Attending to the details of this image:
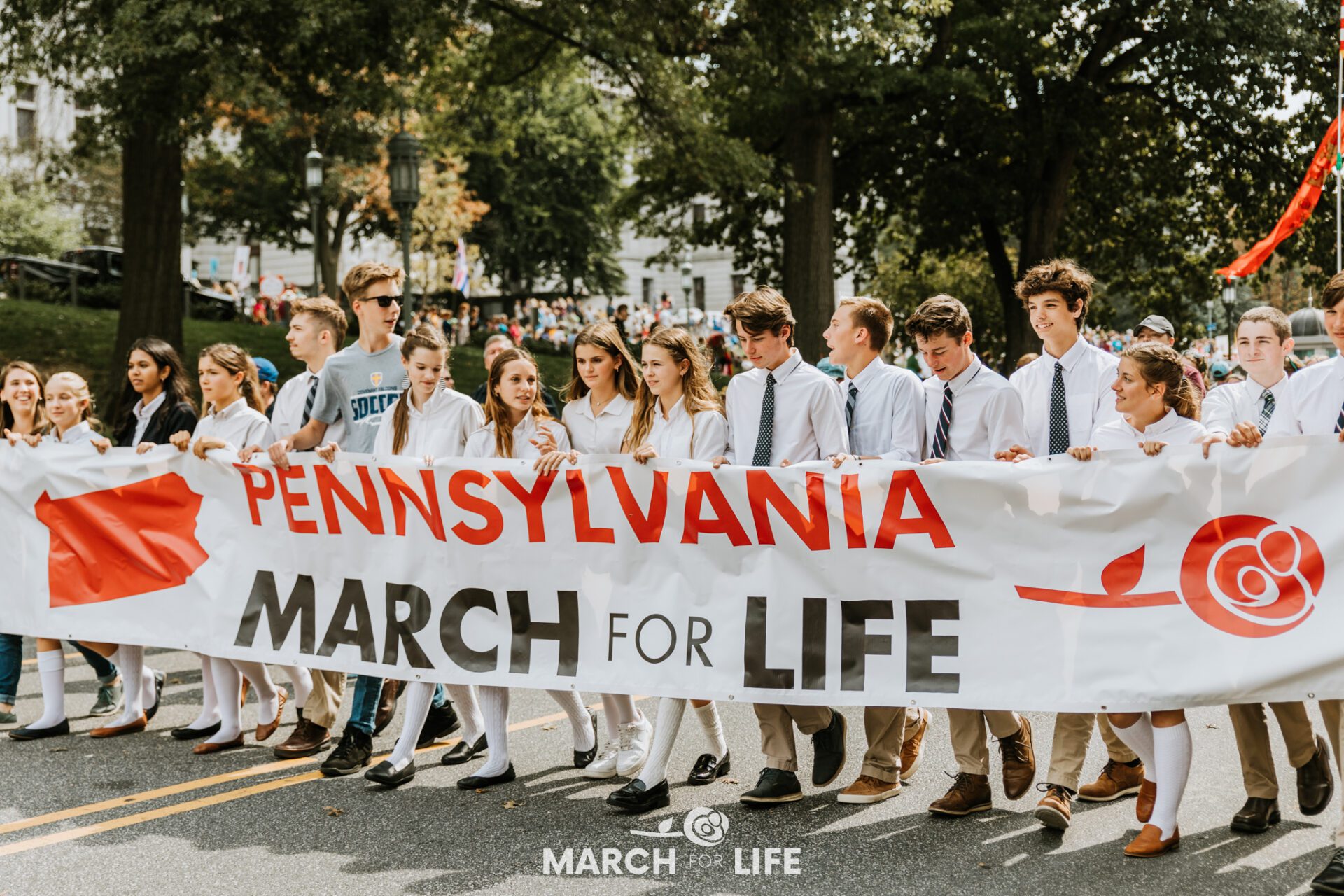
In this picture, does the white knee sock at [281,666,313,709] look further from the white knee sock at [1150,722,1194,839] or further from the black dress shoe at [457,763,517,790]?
the white knee sock at [1150,722,1194,839]

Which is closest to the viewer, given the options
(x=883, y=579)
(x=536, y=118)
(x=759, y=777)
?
(x=883, y=579)

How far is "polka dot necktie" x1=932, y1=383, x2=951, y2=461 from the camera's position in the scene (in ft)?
18.4

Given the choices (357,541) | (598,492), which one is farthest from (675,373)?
(357,541)

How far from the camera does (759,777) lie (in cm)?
570

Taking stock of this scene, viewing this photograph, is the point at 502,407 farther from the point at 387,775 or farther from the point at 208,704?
the point at 208,704

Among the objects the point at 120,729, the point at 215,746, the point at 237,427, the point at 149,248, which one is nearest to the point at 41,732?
the point at 120,729

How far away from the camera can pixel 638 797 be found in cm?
539

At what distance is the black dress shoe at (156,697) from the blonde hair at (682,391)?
3.14 meters

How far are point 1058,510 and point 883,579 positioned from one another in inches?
28.2

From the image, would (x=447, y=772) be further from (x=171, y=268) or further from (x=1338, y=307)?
(x=171, y=268)

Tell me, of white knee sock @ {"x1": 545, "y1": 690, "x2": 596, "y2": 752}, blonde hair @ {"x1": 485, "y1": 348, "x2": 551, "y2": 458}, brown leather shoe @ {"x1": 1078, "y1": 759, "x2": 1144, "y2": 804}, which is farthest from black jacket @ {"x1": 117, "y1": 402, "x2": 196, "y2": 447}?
brown leather shoe @ {"x1": 1078, "y1": 759, "x2": 1144, "y2": 804}

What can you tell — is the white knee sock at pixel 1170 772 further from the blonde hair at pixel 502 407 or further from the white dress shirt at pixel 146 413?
the white dress shirt at pixel 146 413

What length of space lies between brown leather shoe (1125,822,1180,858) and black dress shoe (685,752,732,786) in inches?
71.5

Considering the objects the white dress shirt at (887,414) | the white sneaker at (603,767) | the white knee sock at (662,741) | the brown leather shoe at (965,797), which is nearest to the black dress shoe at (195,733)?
the white sneaker at (603,767)
